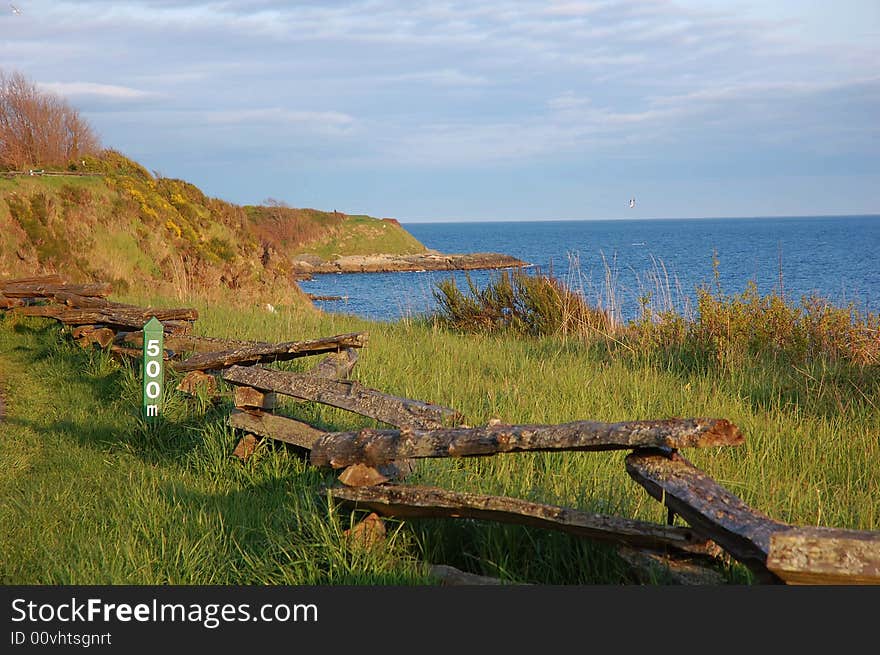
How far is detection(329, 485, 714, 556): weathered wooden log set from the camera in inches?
131

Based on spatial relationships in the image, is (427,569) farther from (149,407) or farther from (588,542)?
(149,407)

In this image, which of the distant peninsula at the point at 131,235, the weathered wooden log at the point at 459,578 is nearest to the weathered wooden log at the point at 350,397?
the weathered wooden log at the point at 459,578

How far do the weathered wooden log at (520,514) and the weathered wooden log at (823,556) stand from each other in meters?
0.74

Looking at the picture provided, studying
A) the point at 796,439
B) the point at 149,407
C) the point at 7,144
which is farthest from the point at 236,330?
the point at 7,144

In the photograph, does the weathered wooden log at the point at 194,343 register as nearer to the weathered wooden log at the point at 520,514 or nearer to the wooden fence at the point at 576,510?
the wooden fence at the point at 576,510

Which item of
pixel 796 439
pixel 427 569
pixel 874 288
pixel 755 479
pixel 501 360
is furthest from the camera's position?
pixel 874 288

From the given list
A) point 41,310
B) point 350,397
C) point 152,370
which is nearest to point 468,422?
point 350,397

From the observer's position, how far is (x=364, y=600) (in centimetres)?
324

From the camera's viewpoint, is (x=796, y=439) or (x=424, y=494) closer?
(x=424, y=494)

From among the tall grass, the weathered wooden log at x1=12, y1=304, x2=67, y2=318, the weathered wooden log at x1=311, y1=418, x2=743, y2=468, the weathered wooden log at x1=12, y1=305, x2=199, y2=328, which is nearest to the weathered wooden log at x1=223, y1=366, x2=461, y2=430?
the weathered wooden log at x1=311, y1=418, x2=743, y2=468

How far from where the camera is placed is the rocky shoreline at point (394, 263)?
8031 centimetres

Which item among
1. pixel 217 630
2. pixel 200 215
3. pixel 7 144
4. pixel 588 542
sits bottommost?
pixel 217 630

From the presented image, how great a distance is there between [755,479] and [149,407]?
4744 millimetres

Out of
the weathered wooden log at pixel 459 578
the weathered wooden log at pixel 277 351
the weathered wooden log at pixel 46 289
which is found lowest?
the weathered wooden log at pixel 459 578
